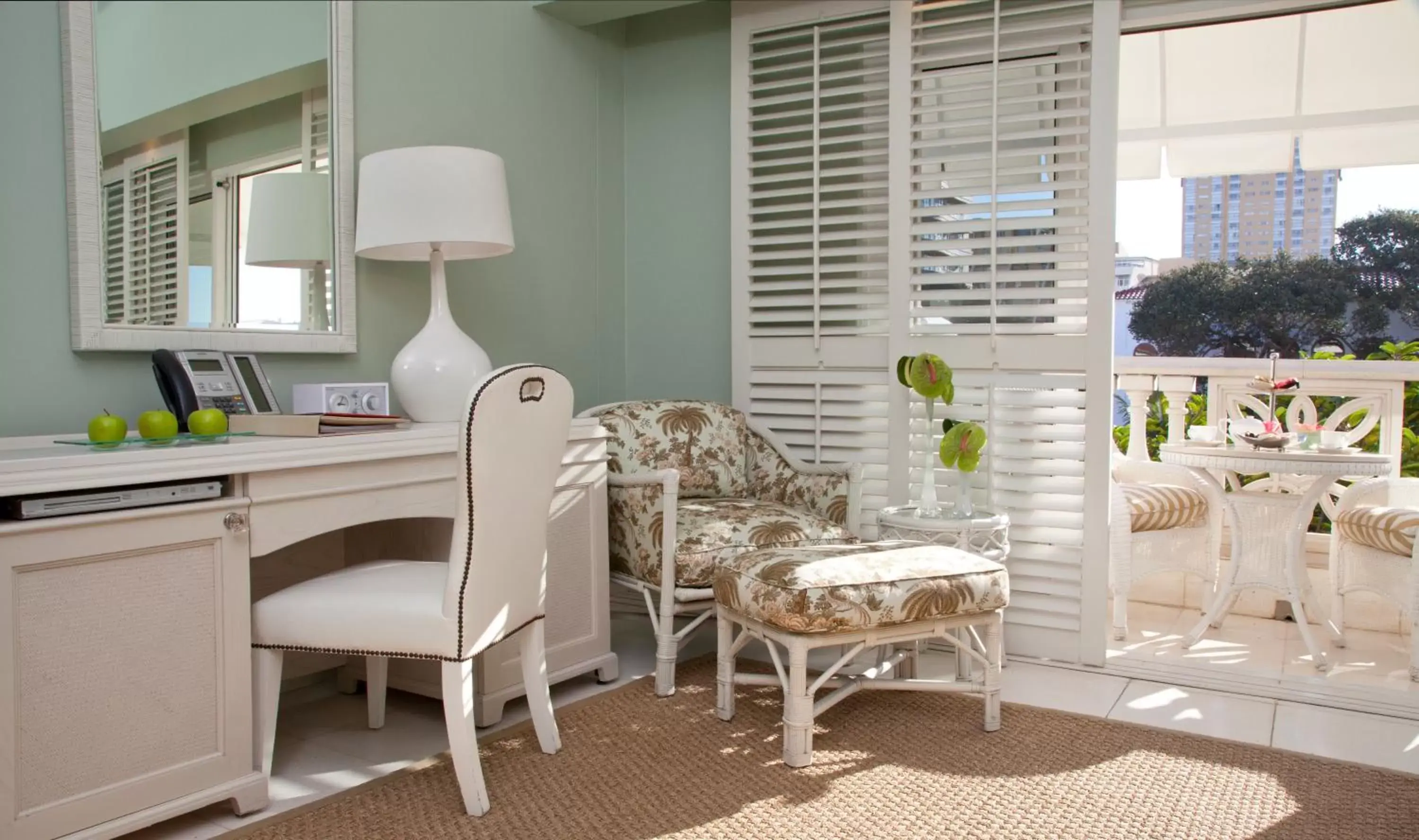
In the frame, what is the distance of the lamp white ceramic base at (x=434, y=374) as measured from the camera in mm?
2701

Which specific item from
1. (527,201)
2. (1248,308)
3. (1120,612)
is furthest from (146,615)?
(1248,308)

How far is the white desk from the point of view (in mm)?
1723

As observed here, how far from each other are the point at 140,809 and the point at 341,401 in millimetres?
1091

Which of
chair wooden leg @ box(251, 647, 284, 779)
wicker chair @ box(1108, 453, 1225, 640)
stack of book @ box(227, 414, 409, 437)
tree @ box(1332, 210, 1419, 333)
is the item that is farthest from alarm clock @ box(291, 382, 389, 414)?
tree @ box(1332, 210, 1419, 333)

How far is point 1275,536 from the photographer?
3.50 m

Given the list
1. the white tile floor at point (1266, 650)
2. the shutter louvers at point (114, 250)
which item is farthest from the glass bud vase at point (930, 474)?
the shutter louvers at point (114, 250)

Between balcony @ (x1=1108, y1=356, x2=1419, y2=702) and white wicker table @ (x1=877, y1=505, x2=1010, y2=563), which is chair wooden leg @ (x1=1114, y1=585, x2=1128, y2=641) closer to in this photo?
balcony @ (x1=1108, y1=356, x2=1419, y2=702)

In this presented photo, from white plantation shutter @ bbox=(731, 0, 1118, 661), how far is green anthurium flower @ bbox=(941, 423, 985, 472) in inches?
9.0

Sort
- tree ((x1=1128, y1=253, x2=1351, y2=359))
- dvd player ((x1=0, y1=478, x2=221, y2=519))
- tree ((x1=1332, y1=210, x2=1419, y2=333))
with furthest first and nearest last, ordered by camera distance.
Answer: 1. tree ((x1=1128, y1=253, x2=1351, y2=359))
2. tree ((x1=1332, y1=210, x2=1419, y2=333))
3. dvd player ((x1=0, y1=478, x2=221, y2=519))

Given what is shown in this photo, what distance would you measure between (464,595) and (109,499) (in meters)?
0.65

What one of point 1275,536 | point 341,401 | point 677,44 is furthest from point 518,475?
point 1275,536

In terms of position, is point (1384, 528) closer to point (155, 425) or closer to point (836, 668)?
point (836, 668)

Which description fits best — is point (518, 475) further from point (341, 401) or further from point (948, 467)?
point (948, 467)

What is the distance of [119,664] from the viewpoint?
6.04 feet
